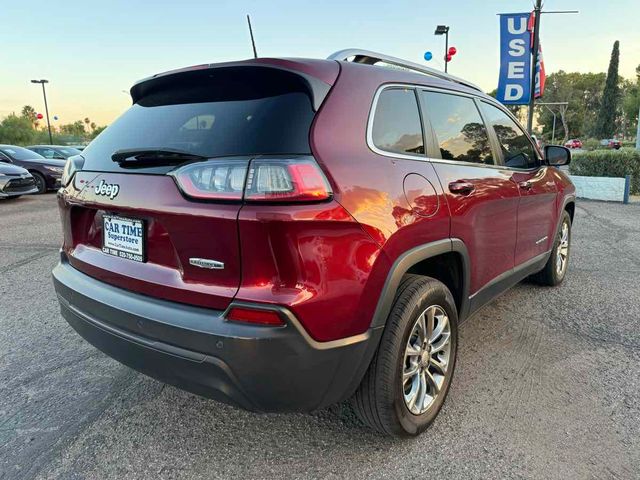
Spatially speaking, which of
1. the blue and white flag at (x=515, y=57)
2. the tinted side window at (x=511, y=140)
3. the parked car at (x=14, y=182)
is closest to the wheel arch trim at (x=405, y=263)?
the tinted side window at (x=511, y=140)

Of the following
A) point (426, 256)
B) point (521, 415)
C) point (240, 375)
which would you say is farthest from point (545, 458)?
point (240, 375)

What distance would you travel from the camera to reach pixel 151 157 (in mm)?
2035

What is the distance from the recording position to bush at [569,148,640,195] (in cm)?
1169

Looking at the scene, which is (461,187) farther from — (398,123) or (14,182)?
(14,182)

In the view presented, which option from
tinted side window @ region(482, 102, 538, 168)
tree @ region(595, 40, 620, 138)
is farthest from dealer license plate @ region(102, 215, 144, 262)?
tree @ region(595, 40, 620, 138)

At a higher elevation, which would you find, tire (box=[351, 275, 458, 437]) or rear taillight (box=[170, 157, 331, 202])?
rear taillight (box=[170, 157, 331, 202])

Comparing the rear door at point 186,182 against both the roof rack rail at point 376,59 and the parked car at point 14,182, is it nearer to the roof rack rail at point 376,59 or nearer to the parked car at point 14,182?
the roof rack rail at point 376,59

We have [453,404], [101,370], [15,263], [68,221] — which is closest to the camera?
[68,221]

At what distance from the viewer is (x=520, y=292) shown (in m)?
4.55

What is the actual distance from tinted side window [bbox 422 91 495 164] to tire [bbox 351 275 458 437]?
84cm

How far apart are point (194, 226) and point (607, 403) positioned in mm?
2451

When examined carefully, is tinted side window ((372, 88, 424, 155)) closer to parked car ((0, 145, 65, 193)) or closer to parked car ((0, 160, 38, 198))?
parked car ((0, 160, 38, 198))

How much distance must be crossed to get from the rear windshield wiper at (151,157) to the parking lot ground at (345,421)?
136cm

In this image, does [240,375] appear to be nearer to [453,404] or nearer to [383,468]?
[383,468]
